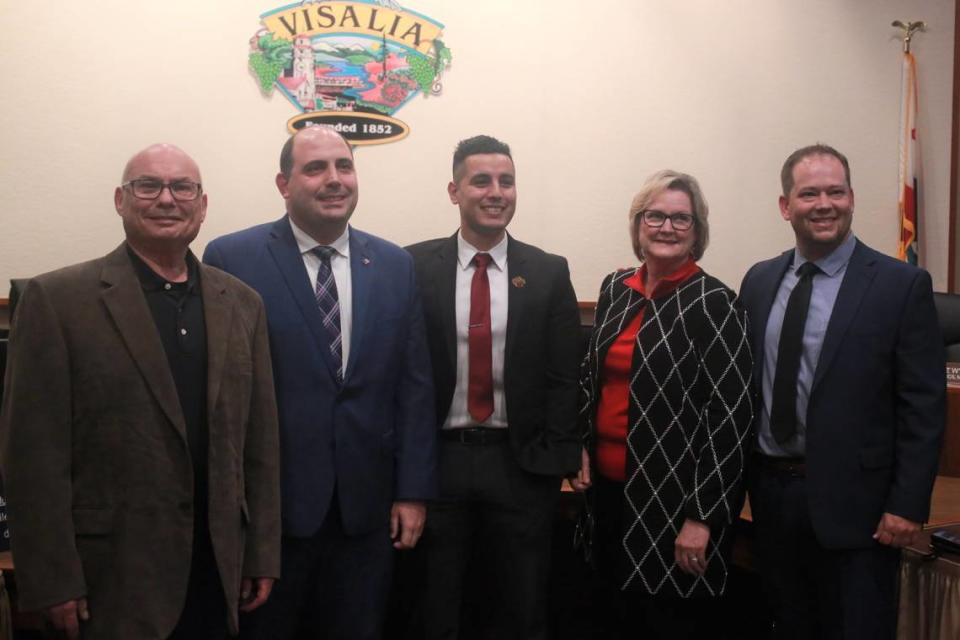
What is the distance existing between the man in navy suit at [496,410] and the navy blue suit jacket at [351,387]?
0.12 m

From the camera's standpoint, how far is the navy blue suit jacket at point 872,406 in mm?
2057

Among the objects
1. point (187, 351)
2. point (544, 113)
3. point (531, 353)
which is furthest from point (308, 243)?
point (544, 113)

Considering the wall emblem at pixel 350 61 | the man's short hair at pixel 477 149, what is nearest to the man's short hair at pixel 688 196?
the man's short hair at pixel 477 149

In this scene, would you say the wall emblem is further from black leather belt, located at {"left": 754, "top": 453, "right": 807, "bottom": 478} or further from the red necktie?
black leather belt, located at {"left": 754, "top": 453, "right": 807, "bottom": 478}

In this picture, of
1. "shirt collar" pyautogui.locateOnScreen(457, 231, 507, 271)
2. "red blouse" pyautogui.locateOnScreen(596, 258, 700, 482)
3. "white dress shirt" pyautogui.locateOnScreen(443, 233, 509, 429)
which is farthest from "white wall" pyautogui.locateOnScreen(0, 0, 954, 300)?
"red blouse" pyautogui.locateOnScreen(596, 258, 700, 482)

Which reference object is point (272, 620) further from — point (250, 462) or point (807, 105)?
point (807, 105)

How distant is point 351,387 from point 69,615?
740 millimetres

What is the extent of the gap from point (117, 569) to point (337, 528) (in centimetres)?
53

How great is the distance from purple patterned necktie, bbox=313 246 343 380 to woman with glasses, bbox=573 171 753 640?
2.32ft

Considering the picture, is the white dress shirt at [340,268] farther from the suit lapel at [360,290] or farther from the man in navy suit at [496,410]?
the man in navy suit at [496,410]

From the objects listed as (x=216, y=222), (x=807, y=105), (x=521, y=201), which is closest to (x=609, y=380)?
(x=521, y=201)

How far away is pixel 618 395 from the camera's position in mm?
2240

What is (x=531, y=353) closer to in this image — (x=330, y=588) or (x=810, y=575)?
(x=330, y=588)

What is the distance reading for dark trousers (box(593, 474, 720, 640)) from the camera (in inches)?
87.4
